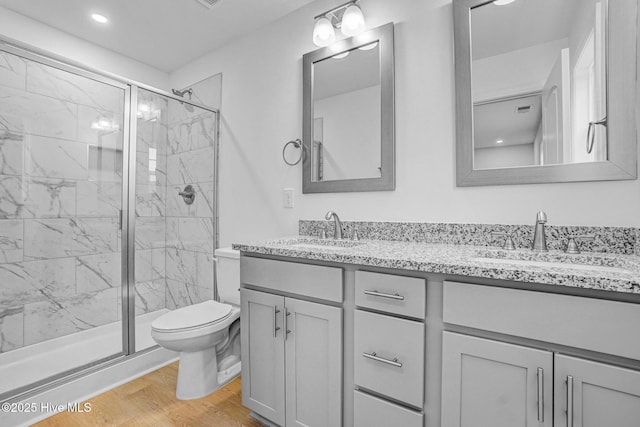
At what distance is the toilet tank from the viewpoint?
1.92 m

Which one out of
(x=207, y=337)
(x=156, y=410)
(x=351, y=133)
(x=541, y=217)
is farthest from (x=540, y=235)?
(x=156, y=410)

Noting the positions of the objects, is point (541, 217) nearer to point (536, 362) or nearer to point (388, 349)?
point (536, 362)

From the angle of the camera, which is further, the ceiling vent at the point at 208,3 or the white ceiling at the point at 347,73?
the ceiling vent at the point at 208,3

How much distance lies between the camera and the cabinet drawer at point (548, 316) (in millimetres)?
727

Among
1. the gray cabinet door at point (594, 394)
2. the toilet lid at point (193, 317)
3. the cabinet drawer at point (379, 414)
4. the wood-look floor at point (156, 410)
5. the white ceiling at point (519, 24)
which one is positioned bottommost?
the wood-look floor at point (156, 410)

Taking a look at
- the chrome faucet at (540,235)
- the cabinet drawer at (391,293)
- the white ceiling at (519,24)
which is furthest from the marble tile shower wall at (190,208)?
the chrome faucet at (540,235)

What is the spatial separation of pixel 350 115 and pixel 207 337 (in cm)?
149

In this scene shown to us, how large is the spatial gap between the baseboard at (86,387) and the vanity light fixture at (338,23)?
2297 mm

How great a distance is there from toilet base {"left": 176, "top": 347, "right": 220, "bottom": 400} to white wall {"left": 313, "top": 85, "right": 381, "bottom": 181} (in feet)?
4.21

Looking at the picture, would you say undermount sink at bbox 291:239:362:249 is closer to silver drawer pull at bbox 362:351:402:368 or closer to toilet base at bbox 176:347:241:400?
silver drawer pull at bbox 362:351:402:368

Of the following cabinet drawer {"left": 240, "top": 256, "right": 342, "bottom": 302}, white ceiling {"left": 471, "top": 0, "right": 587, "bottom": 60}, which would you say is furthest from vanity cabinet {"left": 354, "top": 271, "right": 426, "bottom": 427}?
white ceiling {"left": 471, "top": 0, "right": 587, "bottom": 60}

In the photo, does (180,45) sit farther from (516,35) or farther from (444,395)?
(444,395)

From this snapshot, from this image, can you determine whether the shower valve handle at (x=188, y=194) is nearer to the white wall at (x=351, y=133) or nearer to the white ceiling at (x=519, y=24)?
the white wall at (x=351, y=133)

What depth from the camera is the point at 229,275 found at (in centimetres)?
194
